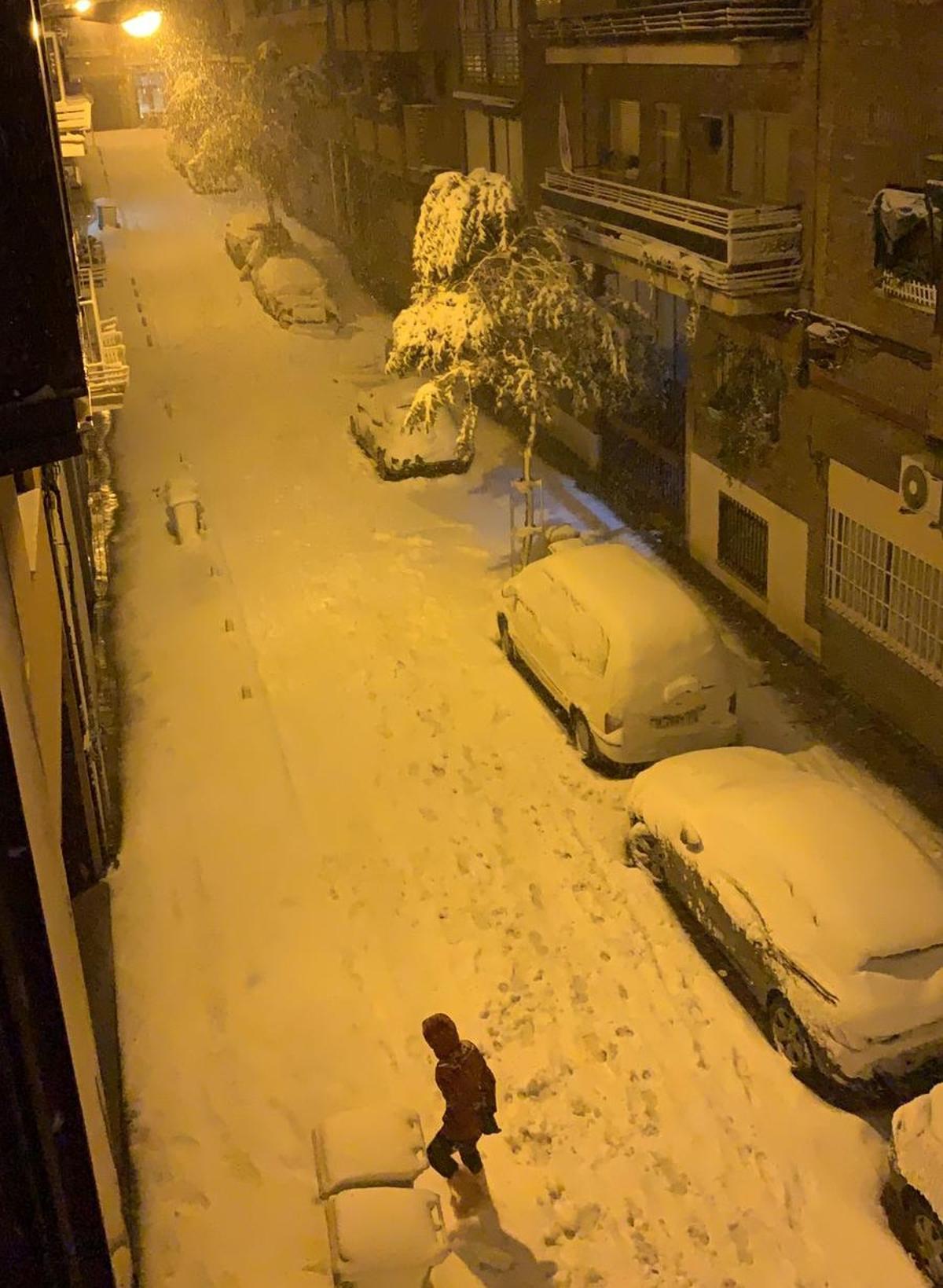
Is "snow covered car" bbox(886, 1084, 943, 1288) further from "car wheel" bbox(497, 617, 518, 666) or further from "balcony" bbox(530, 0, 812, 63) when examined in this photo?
"balcony" bbox(530, 0, 812, 63)

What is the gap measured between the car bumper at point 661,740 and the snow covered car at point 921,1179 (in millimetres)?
5641

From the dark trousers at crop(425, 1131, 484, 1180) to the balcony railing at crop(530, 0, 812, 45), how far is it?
12585 mm

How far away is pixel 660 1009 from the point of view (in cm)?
1024

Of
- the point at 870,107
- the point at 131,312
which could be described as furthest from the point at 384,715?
the point at 131,312

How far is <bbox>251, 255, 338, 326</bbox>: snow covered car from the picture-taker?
32.3 m

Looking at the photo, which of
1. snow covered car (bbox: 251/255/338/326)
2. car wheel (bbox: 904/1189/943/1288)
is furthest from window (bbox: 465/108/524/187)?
car wheel (bbox: 904/1189/943/1288)

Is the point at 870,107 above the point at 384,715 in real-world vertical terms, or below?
above

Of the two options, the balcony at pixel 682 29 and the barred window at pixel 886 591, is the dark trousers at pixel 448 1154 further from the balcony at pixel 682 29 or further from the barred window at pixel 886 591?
the balcony at pixel 682 29

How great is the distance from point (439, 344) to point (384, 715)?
614 centimetres

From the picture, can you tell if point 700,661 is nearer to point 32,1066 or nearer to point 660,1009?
point 660,1009

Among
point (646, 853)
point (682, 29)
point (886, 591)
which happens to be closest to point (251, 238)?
point (682, 29)

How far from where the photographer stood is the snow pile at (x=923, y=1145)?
25.1 feet

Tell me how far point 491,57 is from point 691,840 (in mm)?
19534

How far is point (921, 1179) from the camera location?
7.73 m
